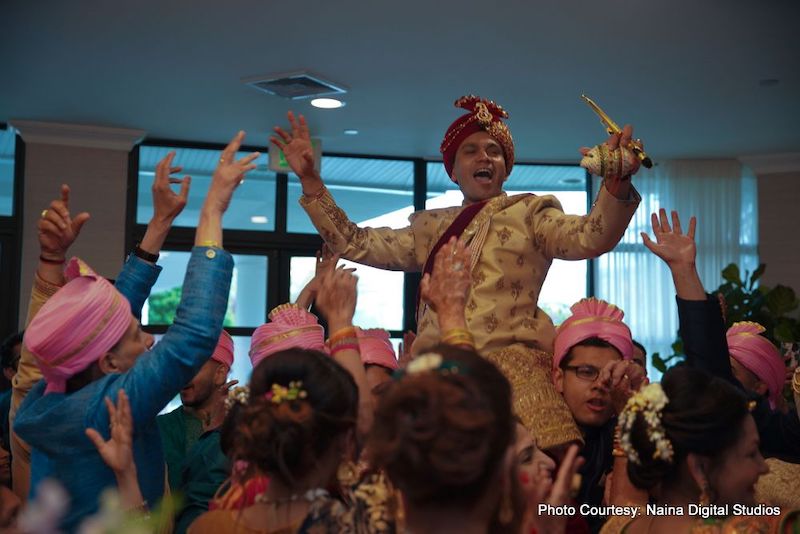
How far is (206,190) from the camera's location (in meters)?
8.66

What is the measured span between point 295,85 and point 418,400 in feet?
17.9

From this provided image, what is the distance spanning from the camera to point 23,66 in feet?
21.0

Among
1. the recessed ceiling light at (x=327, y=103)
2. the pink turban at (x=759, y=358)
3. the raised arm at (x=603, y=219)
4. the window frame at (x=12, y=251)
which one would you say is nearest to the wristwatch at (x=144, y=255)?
the raised arm at (x=603, y=219)

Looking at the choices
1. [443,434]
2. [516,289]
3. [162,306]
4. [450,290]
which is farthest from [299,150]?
[162,306]

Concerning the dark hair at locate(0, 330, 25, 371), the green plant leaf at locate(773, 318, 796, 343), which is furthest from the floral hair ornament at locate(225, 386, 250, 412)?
the green plant leaf at locate(773, 318, 796, 343)

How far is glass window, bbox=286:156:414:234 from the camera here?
8852 mm

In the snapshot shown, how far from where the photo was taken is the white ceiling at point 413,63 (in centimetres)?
548

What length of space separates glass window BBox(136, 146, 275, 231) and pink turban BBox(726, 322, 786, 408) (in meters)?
5.43

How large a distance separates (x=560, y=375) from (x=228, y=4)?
3.20m

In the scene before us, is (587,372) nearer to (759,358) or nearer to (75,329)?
(759,358)

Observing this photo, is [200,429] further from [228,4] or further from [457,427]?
[228,4]

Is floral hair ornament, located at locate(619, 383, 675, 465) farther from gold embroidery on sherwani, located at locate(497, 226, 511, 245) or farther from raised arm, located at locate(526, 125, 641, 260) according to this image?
gold embroidery on sherwani, located at locate(497, 226, 511, 245)

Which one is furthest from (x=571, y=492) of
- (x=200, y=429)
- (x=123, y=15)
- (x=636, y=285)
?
(x=636, y=285)

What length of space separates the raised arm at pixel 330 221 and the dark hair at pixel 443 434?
1823 millimetres
